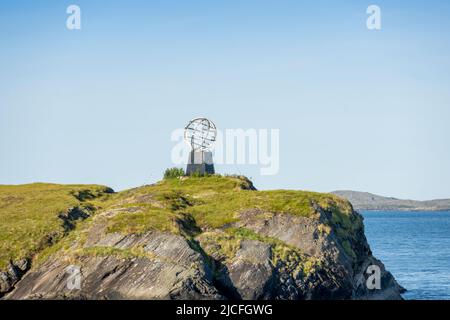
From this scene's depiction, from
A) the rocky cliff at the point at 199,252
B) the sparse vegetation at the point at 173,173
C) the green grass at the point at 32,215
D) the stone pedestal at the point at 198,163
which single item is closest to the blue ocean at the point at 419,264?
the rocky cliff at the point at 199,252

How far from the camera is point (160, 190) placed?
99312 millimetres

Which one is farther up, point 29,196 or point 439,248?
point 29,196

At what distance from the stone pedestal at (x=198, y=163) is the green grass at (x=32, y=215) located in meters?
12.9

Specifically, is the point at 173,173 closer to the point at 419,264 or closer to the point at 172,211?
the point at 172,211

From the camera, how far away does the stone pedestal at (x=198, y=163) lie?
112 metres

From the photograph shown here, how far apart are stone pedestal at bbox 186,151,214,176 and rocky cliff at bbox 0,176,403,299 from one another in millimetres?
14942

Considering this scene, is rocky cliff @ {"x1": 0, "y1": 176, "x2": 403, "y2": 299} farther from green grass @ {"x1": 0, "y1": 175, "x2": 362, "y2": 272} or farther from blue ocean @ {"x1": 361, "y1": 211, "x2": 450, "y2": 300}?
blue ocean @ {"x1": 361, "y1": 211, "x2": 450, "y2": 300}

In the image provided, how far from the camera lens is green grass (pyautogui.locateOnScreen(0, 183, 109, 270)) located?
8319 cm

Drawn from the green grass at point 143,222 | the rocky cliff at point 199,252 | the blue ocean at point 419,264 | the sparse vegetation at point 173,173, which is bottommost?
the blue ocean at point 419,264

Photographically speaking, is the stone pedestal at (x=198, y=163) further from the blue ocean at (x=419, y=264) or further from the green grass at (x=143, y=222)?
the blue ocean at (x=419, y=264)
